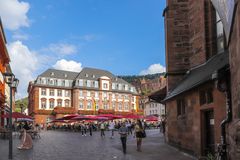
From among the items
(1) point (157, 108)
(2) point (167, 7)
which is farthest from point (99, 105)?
(2) point (167, 7)

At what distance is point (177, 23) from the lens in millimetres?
24125

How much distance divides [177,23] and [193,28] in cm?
263

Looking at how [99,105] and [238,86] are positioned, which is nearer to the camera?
[238,86]

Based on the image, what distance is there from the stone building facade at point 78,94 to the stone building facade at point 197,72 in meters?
74.6

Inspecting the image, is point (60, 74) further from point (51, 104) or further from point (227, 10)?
point (227, 10)

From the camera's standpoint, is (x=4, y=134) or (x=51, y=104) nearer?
(x=4, y=134)

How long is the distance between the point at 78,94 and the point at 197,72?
294ft

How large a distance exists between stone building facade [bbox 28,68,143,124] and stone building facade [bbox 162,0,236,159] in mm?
74559

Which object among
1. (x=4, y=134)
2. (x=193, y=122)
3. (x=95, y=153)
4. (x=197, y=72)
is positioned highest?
(x=197, y=72)

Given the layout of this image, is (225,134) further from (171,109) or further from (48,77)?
(48,77)

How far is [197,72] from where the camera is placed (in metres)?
18.7

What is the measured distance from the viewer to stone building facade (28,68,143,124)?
101562 mm

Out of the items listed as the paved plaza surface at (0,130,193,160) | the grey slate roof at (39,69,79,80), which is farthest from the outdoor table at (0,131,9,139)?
the grey slate roof at (39,69,79,80)

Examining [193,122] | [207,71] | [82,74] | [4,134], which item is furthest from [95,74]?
[207,71]
